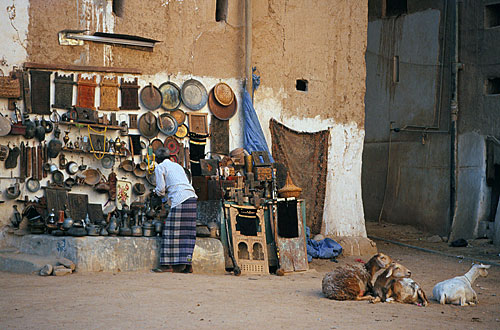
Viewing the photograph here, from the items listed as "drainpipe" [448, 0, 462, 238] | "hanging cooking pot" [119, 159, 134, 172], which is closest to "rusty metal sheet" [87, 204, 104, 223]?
"hanging cooking pot" [119, 159, 134, 172]

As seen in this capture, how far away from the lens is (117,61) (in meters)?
8.95

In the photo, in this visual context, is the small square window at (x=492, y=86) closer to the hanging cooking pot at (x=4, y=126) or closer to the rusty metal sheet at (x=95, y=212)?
the rusty metal sheet at (x=95, y=212)

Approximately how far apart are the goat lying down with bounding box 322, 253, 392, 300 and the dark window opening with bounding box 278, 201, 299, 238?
8.39ft

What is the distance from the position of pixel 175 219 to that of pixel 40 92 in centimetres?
262

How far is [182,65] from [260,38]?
1429mm

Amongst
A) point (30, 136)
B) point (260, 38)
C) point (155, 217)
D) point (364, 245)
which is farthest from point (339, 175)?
point (30, 136)

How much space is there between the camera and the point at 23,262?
730 centimetres

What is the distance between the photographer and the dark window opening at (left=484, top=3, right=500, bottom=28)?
14.2m

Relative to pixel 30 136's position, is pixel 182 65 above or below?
above

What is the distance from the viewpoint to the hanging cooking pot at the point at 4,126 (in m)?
8.13

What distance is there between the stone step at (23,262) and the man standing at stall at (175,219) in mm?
1305

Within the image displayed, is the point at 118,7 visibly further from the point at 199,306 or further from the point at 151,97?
the point at 199,306

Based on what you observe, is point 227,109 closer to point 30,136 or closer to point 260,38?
point 260,38

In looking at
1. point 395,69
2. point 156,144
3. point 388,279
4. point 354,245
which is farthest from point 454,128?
point 388,279
